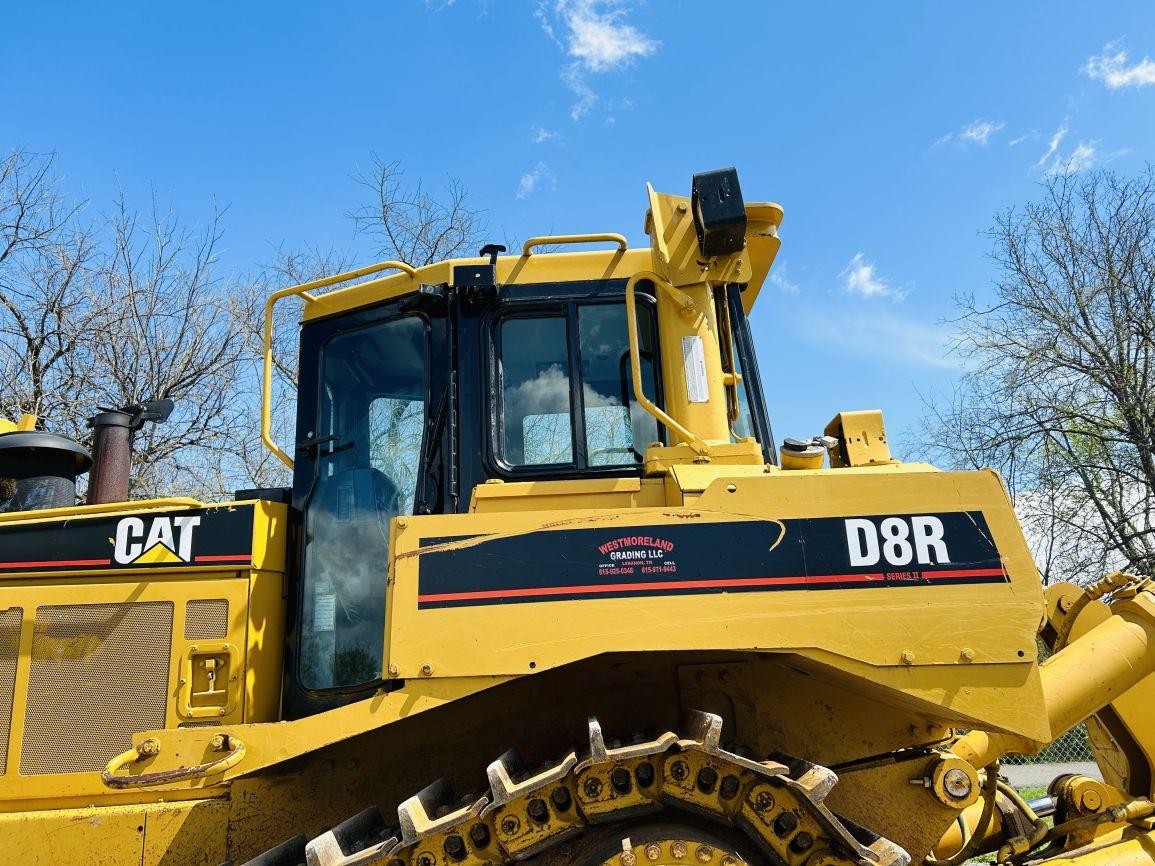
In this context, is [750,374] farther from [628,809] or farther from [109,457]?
[109,457]

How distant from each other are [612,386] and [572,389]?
0.19 metres

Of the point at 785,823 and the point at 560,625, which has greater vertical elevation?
the point at 560,625

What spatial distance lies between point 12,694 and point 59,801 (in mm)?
529

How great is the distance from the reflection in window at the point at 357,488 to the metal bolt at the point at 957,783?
7.78 ft

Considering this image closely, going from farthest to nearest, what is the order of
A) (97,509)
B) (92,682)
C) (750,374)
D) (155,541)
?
1. (750,374)
2. (97,509)
3. (155,541)
4. (92,682)

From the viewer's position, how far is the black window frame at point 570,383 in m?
3.88

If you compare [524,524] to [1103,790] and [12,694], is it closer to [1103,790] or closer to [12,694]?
[12,694]

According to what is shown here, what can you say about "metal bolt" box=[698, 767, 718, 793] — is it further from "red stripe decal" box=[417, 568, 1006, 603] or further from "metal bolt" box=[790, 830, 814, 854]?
"red stripe decal" box=[417, 568, 1006, 603]

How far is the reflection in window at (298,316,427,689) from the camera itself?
398cm

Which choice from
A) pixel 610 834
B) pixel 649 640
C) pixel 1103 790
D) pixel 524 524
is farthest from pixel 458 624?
pixel 1103 790

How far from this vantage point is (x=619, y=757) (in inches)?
114

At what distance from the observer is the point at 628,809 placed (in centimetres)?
301

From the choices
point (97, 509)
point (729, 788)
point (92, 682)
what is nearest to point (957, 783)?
point (729, 788)

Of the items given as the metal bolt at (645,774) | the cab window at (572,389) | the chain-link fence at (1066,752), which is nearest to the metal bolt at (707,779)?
the metal bolt at (645,774)
